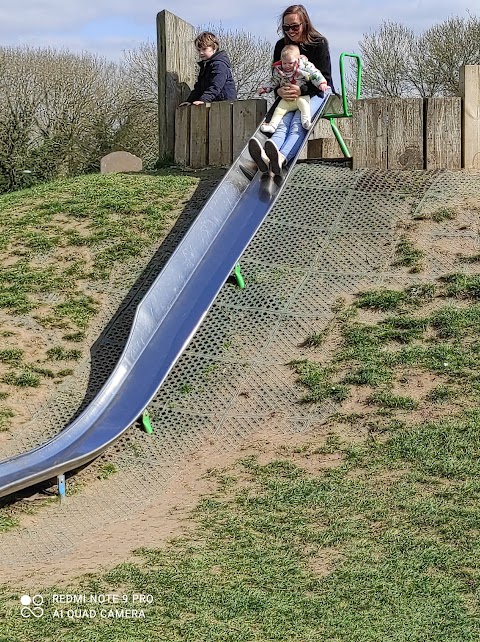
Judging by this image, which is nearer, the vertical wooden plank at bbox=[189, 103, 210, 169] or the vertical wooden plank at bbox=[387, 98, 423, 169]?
the vertical wooden plank at bbox=[387, 98, 423, 169]

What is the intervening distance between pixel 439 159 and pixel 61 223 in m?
3.65

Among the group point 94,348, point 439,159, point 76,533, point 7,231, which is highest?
point 439,159

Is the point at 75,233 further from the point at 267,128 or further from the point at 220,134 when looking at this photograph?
the point at 267,128

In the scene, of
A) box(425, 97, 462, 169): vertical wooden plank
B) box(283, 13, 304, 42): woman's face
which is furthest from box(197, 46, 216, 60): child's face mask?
box(425, 97, 462, 169): vertical wooden plank

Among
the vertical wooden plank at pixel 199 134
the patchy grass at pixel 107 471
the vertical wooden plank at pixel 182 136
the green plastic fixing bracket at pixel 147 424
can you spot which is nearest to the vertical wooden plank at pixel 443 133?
the vertical wooden plank at pixel 199 134

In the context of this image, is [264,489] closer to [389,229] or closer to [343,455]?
[343,455]

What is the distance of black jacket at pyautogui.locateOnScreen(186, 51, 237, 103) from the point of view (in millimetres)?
10597

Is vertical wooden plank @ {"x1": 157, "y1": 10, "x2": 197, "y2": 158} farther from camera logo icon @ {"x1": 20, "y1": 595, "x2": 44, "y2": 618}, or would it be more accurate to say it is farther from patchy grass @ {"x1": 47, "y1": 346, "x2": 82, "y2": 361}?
camera logo icon @ {"x1": 20, "y1": 595, "x2": 44, "y2": 618}

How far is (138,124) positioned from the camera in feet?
70.5

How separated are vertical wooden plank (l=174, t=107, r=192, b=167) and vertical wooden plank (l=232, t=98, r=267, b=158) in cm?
66

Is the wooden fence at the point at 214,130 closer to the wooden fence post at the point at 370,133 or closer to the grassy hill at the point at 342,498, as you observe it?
the wooden fence post at the point at 370,133

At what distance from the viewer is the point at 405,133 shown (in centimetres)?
915

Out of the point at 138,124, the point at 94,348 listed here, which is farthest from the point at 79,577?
the point at 138,124

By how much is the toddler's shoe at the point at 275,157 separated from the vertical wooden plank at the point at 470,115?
5.61ft
